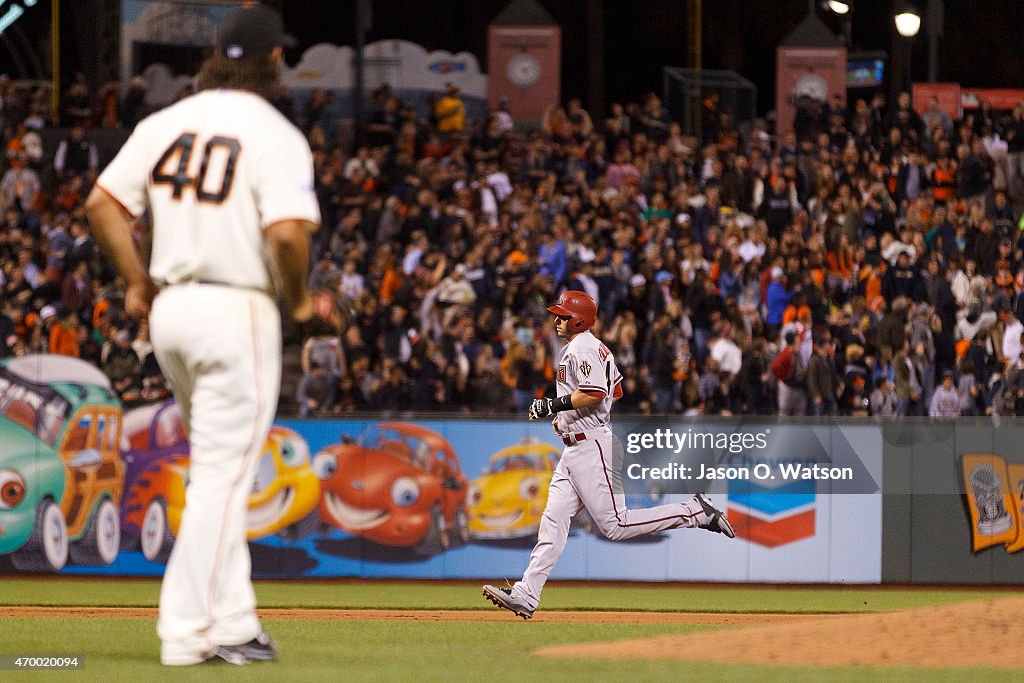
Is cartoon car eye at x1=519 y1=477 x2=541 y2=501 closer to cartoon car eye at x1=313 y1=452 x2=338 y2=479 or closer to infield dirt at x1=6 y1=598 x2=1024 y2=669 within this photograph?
cartoon car eye at x1=313 y1=452 x2=338 y2=479

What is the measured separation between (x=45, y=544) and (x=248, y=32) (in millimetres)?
10166

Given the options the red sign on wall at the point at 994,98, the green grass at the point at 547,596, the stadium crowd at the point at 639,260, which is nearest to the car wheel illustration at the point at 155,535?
the green grass at the point at 547,596

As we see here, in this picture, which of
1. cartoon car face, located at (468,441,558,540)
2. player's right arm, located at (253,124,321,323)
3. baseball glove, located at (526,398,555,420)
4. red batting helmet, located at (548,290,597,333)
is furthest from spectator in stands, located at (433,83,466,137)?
player's right arm, located at (253,124,321,323)

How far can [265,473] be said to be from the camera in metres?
14.2

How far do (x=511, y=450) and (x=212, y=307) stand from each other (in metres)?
9.68

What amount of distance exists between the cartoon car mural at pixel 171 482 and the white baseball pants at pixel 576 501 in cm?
540

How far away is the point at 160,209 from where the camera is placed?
501 centimetres

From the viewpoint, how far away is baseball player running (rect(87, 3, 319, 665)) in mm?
4887

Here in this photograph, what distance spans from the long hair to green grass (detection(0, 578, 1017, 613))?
23.3ft

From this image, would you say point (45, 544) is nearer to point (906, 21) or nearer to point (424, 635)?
point (424, 635)

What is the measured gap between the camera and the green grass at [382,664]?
498 centimetres

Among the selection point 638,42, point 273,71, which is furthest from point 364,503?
point 638,42

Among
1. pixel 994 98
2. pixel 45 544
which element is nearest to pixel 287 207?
pixel 45 544

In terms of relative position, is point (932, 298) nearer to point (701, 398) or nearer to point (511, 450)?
point (701, 398)
